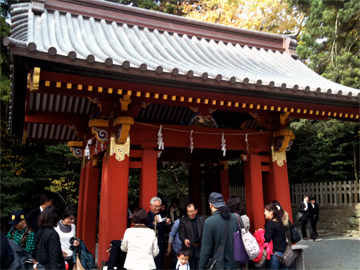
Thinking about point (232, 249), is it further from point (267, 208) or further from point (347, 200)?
point (347, 200)

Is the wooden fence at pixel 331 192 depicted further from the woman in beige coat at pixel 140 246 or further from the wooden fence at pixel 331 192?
the woman in beige coat at pixel 140 246

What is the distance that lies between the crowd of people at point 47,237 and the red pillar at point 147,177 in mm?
1405

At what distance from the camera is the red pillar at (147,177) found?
575 centimetres

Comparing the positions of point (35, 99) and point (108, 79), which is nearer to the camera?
point (108, 79)

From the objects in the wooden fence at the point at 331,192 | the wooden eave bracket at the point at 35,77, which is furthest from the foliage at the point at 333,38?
the wooden eave bracket at the point at 35,77

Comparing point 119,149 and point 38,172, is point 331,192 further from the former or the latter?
point 38,172

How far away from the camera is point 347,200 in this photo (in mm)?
12602

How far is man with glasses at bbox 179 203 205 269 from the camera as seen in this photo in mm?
4922

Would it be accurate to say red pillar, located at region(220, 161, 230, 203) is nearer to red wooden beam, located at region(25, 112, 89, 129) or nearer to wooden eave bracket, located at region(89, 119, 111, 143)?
red wooden beam, located at region(25, 112, 89, 129)

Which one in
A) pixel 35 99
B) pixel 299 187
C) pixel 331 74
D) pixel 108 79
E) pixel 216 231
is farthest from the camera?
pixel 299 187

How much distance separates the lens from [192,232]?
4.95 m

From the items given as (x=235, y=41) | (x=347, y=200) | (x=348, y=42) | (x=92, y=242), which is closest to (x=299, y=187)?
(x=347, y=200)

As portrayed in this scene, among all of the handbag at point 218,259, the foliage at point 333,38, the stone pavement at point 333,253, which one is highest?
the foliage at point 333,38

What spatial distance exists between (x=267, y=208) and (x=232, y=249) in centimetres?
118
